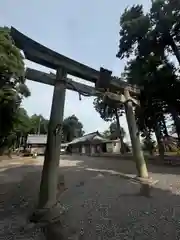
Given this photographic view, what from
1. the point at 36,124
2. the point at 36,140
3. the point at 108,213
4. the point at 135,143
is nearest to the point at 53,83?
the point at 108,213

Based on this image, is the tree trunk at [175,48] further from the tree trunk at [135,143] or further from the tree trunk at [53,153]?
the tree trunk at [53,153]

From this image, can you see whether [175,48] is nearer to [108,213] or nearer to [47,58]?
[47,58]

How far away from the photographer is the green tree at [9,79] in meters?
14.0

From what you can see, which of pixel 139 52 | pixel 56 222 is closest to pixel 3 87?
pixel 139 52

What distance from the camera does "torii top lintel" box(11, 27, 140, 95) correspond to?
5.27 meters

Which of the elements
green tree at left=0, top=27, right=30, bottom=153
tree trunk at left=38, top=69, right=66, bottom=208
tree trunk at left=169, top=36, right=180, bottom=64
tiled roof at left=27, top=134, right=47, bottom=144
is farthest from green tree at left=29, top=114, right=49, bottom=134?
tree trunk at left=38, top=69, right=66, bottom=208

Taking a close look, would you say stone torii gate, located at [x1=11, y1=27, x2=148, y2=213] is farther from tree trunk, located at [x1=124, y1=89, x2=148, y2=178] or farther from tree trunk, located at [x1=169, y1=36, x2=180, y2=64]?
tree trunk, located at [x1=169, y1=36, x2=180, y2=64]

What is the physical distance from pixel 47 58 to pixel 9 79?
10.8 meters

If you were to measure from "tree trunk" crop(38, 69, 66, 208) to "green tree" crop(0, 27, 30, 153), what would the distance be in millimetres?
7752

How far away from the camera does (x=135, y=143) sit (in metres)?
8.52

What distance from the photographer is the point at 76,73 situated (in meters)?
6.36

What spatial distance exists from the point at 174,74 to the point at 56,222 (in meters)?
12.3

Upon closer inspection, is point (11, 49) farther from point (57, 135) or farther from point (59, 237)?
point (59, 237)

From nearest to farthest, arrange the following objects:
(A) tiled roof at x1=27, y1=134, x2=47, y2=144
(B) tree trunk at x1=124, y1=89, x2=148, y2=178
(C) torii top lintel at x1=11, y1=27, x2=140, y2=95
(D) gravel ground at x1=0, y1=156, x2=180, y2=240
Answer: (D) gravel ground at x1=0, y1=156, x2=180, y2=240 → (C) torii top lintel at x1=11, y1=27, x2=140, y2=95 → (B) tree trunk at x1=124, y1=89, x2=148, y2=178 → (A) tiled roof at x1=27, y1=134, x2=47, y2=144
